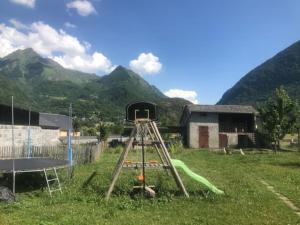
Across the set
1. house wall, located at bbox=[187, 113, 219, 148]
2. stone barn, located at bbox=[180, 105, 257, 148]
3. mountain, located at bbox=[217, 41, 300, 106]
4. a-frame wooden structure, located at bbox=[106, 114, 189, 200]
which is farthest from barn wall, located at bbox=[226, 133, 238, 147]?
mountain, located at bbox=[217, 41, 300, 106]

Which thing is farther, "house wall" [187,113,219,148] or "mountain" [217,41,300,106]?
"mountain" [217,41,300,106]

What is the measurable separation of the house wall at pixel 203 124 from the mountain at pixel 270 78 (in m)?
113

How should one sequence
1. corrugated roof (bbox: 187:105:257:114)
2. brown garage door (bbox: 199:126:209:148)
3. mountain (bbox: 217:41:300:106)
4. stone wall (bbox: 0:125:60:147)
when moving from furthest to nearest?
1. mountain (bbox: 217:41:300:106)
2. corrugated roof (bbox: 187:105:257:114)
3. brown garage door (bbox: 199:126:209:148)
4. stone wall (bbox: 0:125:60:147)

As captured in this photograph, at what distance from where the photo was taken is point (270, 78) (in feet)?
592

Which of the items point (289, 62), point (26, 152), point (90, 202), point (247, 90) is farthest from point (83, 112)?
point (90, 202)

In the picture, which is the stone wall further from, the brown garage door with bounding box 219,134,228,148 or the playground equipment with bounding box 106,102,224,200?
the brown garage door with bounding box 219,134,228,148

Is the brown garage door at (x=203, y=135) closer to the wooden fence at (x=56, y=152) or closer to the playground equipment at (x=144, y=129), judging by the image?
the wooden fence at (x=56, y=152)

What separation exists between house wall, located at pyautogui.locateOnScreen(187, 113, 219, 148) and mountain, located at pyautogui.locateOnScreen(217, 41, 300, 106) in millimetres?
113085

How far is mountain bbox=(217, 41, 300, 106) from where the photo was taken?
166375mm

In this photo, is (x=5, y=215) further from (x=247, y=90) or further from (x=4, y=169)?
(x=247, y=90)

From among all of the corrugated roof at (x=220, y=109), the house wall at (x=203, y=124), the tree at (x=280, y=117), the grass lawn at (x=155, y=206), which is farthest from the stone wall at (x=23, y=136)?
the tree at (x=280, y=117)

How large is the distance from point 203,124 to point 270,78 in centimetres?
13976

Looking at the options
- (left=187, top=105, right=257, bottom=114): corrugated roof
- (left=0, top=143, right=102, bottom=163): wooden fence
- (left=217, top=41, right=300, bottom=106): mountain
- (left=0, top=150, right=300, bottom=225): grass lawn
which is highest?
(left=217, top=41, right=300, bottom=106): mountain

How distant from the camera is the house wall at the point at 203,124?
163ft
